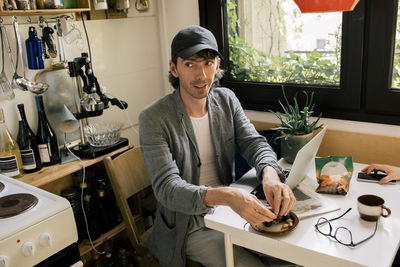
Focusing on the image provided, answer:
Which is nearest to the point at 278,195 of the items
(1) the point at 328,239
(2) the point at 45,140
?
(1) the point at 328,239

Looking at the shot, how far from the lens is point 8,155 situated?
177 cm

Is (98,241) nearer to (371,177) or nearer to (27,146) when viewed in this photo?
(27,146)

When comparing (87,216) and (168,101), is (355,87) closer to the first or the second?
(168,101)

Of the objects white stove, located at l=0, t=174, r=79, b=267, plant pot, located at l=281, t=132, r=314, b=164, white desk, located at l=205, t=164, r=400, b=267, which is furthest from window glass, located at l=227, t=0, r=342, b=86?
white stove, located at l=0, t=174, r=79, b=267

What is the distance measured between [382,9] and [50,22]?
5.08 ft

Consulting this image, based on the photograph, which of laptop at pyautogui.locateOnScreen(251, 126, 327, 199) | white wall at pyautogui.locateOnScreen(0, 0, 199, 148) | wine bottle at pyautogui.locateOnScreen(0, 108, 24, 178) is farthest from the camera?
white wall at pyautogui.locateOnScreen(0, 0, 199, 148)

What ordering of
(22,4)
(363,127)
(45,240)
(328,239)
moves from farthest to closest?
(363,127)
(22,4)
(45,240)
(328,239)

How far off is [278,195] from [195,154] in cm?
49

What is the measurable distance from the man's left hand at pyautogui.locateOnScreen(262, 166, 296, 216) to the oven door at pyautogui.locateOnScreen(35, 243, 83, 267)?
0.73m

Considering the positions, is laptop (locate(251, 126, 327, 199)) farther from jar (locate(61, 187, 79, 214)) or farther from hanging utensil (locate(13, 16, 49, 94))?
hanging utensil (locate(13, 16, 49, 94))

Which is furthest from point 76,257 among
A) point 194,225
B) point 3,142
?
point 3,142

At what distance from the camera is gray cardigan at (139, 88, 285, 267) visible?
4.96 ft

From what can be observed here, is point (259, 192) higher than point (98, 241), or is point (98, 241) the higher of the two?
point (259, 192)

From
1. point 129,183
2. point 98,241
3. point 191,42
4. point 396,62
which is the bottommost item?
point 98,241
